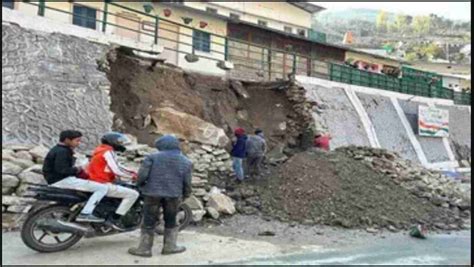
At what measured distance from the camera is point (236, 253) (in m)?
6.68

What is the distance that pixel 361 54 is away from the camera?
3572 centimetres

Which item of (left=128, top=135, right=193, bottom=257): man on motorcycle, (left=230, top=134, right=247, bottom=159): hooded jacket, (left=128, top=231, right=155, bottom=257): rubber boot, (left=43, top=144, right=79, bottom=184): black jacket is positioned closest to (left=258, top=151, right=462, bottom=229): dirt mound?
(left=230, top=134, right=247, bottom=159): hooded jacket

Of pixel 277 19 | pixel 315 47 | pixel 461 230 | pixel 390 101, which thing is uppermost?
pixel 277 19

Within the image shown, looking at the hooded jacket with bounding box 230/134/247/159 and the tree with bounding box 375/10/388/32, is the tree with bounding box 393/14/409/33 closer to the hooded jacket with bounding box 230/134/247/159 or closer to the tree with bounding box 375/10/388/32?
the tree with bounding box 375/10/388/32

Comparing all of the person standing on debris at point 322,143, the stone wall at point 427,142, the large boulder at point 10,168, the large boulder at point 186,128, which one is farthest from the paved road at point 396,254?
the stone wall at point 427,142

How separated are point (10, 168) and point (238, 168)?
520 cm

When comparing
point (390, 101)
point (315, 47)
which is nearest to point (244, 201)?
point (390, 101)

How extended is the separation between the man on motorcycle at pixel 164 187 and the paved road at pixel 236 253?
0.84ft

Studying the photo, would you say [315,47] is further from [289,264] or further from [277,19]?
[289,264]

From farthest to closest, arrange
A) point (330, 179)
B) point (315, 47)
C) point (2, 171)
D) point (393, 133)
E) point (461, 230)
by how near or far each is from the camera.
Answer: point (315, 47) → point (393, 133) → point (330, 179) → point (461, 230) → point (2, 171)

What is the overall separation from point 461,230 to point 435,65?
144 ft

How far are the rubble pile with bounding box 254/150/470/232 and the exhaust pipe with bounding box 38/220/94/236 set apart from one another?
14.0 ft

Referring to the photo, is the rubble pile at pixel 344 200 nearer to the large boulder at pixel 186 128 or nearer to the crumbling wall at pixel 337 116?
the large boulder at pixel 186 128

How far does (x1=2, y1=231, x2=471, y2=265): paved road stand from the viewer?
6109 mm
